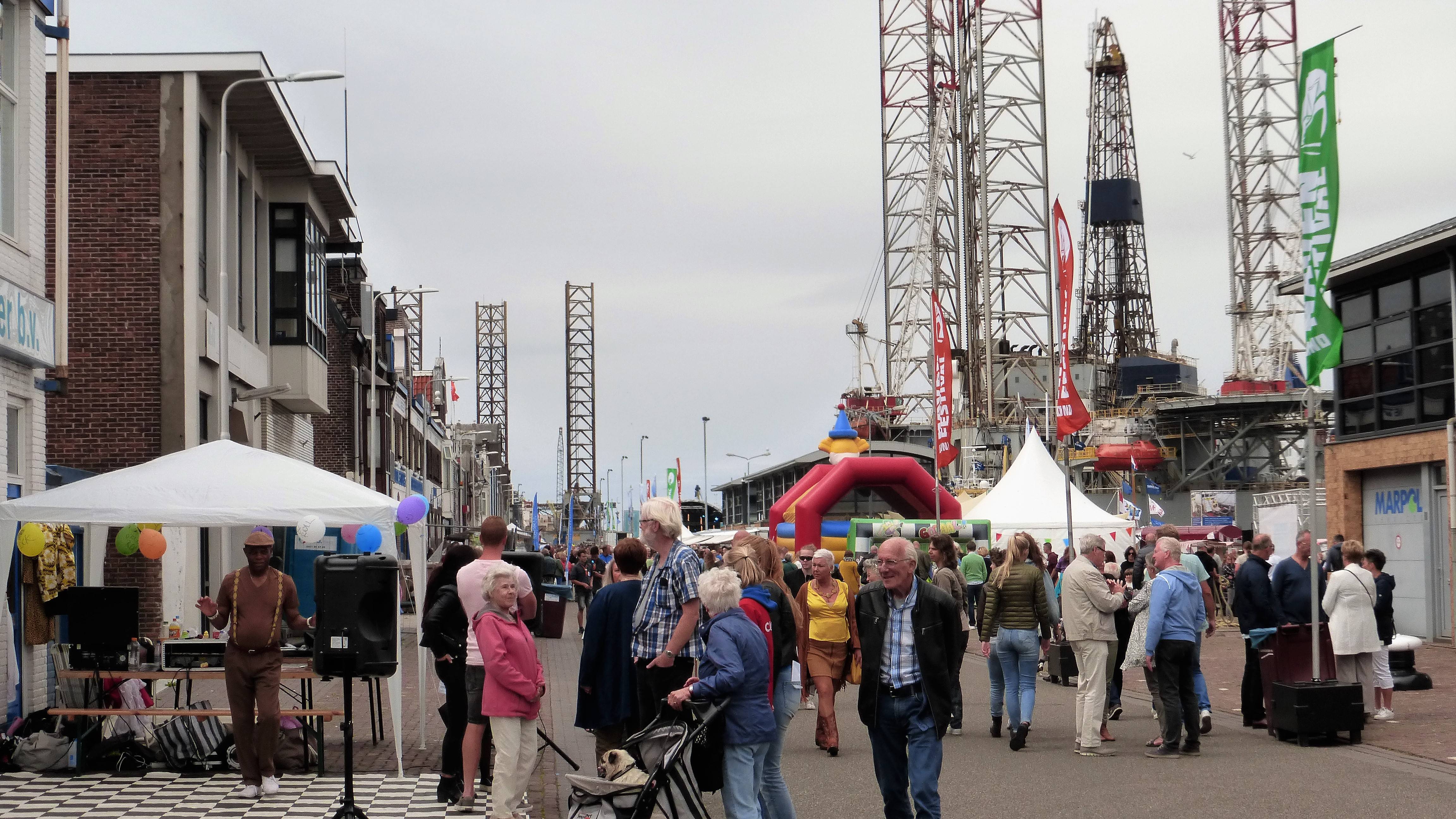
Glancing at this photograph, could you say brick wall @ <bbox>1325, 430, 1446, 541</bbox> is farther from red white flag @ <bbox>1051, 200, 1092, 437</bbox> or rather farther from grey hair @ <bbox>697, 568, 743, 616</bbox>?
grey hair @ <bbox>697, 568, 743, 616</bbox>

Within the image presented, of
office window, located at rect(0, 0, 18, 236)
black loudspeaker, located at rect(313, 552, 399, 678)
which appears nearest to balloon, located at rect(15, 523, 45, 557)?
office window, located at rect(0, 0, 18, 236)

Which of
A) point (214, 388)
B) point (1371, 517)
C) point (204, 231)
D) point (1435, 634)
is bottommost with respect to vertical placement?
point (1435, 634)

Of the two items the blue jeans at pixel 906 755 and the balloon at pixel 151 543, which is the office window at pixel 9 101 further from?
the blue jeans at pixel 906 755

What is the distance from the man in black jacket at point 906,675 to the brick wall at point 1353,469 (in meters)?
18.6

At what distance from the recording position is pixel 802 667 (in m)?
11.2

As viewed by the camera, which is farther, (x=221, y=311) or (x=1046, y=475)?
(x=1046, y=475)

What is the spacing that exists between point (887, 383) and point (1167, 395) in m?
16.9

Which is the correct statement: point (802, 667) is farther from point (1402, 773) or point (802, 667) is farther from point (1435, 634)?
point (1435, 634)

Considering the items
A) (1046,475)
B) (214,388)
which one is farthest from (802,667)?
(1046,475)

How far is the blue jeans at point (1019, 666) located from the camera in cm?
1265

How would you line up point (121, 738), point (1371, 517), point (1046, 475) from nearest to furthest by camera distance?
point (121, 738)
point (1371, 517)
point (1046, 475)

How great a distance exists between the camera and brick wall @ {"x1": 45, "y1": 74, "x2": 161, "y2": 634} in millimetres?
21703

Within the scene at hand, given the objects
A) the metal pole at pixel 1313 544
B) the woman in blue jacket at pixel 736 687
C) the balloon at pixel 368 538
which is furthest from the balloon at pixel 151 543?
the metal pole at pixel 1313 544

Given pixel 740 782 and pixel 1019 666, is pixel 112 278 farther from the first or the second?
pixel 740 782
